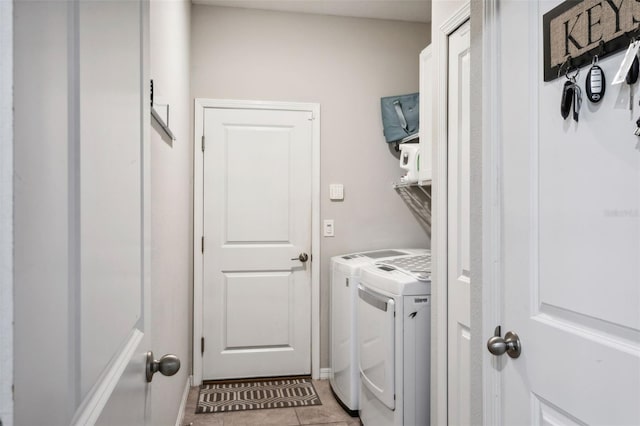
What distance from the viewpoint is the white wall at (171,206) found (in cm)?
162

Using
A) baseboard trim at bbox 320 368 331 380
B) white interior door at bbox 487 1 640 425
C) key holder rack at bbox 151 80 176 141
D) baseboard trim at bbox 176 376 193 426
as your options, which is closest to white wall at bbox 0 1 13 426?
white interior door at bbox 487 1 640 425

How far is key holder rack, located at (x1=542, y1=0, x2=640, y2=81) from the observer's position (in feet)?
2.64

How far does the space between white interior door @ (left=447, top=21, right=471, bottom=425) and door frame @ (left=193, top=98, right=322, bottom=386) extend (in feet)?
4.84

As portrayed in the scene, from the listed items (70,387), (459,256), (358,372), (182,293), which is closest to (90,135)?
(70,387)

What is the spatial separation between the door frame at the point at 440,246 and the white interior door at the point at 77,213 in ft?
4.39

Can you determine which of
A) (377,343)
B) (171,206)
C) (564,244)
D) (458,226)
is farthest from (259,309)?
(564,244)

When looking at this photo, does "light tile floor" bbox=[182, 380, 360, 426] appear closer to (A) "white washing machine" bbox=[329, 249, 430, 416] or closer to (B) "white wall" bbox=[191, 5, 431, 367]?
(A) "white washing machine" bbox=[329, 249, 430, 416]

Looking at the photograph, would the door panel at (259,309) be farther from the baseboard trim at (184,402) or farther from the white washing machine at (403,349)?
the white washing machine at (403,349)

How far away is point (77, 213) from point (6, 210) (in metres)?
0.17

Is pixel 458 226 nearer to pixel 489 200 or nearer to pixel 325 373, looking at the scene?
pixel 489 200

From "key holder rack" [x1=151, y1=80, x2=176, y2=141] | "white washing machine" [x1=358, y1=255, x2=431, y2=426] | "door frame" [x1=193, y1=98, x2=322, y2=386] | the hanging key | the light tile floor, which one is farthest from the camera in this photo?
"door frame" [x1=193, y1=98, x2=322, y2=386]

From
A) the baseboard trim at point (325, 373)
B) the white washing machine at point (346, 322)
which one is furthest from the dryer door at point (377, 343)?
the baseboard trim at point (325, 373)

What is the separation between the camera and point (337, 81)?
10.6 feet

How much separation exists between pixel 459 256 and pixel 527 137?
2.58 feet
